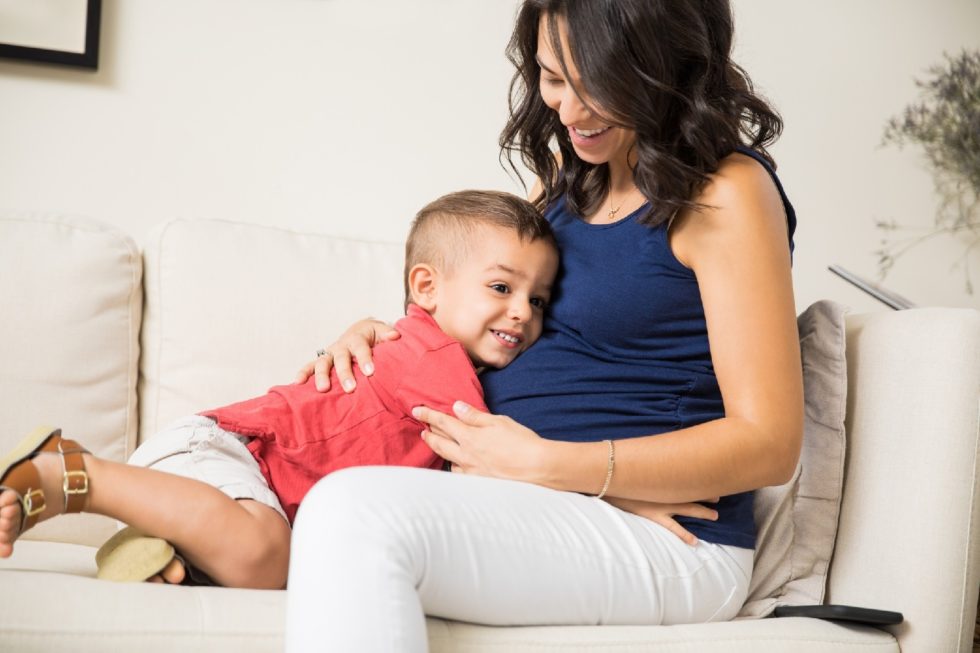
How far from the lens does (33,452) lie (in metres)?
1.10

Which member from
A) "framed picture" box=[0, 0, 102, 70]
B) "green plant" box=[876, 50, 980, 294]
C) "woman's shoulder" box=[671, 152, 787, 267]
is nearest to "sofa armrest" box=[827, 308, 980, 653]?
"woman's shoulder" box=[671, 152, 787, 267]

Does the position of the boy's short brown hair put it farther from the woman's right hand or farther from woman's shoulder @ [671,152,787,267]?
woman's shoulder @ [671,152,787,267]

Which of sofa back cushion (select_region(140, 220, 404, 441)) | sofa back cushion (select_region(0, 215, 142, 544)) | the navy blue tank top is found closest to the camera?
the navy blue tank top

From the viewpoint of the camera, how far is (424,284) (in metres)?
1.57

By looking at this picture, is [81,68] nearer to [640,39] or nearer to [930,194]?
[640,39]

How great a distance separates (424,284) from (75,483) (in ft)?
2.10

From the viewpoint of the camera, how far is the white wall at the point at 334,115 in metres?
2.07

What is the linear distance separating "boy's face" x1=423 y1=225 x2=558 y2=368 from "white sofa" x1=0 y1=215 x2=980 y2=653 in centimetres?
46

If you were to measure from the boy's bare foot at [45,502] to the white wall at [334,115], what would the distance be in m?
1.08

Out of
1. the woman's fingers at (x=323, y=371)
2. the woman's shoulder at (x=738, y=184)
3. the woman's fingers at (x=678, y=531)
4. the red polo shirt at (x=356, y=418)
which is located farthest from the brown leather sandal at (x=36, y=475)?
the woman's shoulder at (x=738, y=184)

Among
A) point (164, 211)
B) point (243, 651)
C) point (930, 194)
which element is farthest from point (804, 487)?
point (930, 194)

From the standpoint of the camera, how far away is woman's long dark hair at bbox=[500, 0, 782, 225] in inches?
51.1

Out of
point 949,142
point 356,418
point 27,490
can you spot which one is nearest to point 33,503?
point 27,490

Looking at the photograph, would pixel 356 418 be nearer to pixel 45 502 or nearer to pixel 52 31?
pixel 45 502
